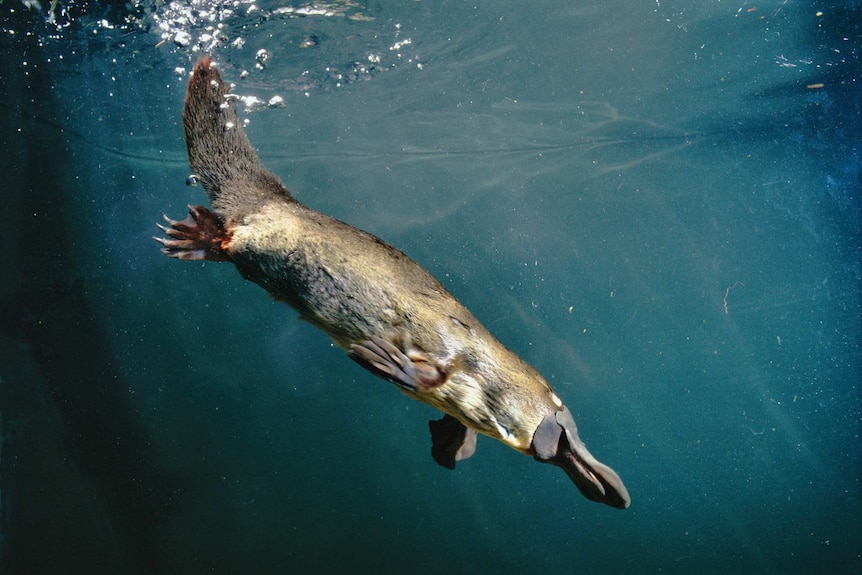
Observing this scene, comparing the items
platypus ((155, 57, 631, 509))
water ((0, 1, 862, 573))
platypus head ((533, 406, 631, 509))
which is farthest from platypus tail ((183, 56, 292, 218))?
water ((0, 1, 862, 573))

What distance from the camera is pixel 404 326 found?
214 centimetres

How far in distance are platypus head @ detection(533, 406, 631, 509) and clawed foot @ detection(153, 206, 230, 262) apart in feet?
5.53

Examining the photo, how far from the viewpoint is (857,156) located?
7742 mm

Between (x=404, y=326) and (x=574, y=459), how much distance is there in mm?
793

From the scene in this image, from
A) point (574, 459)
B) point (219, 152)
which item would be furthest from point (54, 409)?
point (574, 459)

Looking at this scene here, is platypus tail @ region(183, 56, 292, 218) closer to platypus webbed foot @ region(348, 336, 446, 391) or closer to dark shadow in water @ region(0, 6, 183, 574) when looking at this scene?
platypus webbed foot @ region(348, 336, 446, 391)

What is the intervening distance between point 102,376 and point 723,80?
7.96 metres

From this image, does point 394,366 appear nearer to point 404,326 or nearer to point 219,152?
point 404,326

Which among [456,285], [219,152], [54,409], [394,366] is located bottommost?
[456,285]

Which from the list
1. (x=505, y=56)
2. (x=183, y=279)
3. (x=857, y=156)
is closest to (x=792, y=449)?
(x=857, y=156)

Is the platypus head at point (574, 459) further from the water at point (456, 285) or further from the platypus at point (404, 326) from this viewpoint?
the water at point (456, 285)

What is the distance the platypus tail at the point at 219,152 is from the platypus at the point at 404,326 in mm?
66

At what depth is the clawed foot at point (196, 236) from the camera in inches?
108

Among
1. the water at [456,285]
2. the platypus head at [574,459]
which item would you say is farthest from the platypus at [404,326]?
the water at [456,285]
